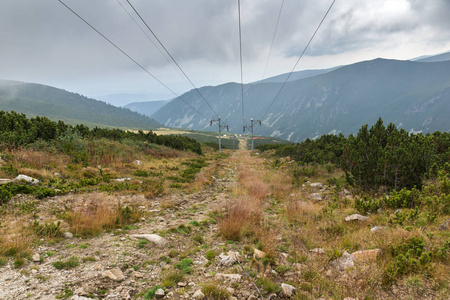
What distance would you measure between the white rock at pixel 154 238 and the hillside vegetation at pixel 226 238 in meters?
0.03

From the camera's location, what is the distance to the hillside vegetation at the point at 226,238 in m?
4.00

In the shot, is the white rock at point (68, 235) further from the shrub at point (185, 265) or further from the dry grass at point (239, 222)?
the dry grass at point (239, 222)

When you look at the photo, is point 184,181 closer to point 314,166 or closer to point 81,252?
point 81,252

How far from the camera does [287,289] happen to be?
4.08 m

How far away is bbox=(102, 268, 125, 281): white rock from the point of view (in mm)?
4398

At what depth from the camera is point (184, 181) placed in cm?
1488

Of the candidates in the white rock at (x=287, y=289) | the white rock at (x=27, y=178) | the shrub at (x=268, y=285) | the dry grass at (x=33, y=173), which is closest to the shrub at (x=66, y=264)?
the shrub at (x=268, y=285)

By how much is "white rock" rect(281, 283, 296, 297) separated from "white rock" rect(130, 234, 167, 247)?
141 inches

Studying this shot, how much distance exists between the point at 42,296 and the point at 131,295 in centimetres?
146

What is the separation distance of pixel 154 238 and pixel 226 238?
225 cm

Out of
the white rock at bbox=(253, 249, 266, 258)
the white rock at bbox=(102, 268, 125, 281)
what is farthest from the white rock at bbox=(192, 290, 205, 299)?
the white rock at bbox=(253, 249, 266, 258)

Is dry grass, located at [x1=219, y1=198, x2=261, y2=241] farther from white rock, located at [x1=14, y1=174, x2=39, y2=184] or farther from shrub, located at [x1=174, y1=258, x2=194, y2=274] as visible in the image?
white rock, located at [x1=14, y1=174, x2=39, y2=184]

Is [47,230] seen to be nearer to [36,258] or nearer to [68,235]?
[68,235]

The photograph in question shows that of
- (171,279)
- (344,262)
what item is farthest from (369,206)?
(171,279)
